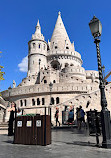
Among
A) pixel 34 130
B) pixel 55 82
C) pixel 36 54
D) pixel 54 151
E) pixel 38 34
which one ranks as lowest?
pixel 54 151

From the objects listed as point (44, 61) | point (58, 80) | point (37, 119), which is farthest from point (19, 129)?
point (44, 61)

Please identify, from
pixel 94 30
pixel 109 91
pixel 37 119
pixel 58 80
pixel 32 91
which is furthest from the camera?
pixel 58 80

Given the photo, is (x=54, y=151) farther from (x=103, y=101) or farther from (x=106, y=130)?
(x=103, y=101)

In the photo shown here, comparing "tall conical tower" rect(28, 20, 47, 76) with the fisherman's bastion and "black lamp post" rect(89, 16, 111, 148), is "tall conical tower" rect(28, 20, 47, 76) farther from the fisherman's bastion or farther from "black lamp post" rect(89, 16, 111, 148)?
"black lamp post" rect(89, 16, 111, 148)

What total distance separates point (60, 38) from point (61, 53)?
8406mm

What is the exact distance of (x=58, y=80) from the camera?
35.8m

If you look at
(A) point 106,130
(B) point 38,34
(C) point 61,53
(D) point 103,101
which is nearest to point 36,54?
(B) point 38,34

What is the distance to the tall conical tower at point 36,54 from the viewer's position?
149 ft

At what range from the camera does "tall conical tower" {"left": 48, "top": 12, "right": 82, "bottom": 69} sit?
46844 millimetres

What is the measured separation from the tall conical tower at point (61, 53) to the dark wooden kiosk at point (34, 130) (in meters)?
39.9

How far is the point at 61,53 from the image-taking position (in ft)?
154

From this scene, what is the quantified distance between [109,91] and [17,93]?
55.8ft

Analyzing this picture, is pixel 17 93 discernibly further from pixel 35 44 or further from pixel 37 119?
pixel 37 119

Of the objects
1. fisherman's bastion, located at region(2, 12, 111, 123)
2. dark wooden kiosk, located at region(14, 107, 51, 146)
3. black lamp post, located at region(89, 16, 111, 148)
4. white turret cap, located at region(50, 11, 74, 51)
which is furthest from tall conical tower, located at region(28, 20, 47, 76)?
dark wooden kiosk, located at region(14, 107, 51, 146)
